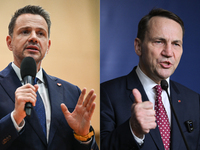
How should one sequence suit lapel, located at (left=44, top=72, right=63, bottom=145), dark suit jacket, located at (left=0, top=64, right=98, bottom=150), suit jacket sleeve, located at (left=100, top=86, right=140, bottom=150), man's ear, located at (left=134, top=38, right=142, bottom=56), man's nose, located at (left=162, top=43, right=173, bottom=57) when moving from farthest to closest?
1. man's ear, located at (left=134, top=38, right=142, bottom=56)
2. man's nose, located at (left=162, top=43, right=173, bottom=57)
3. suit jacket sleeve, located at (left=100, top=86, right=140, bottom=150)
4. suit lapel, located at (left=44, top=72, right=63, bottom=145)
5. dark suit jacket, located at (left=0, top=64, right=98, bottom=150)

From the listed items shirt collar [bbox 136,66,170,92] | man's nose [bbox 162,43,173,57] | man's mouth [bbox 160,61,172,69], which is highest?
man's nose [bbox 162,43,173,57]

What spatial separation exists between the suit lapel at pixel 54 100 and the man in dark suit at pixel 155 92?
45cm

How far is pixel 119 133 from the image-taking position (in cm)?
196

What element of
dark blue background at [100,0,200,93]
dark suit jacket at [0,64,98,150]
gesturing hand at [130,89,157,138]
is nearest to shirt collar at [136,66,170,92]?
dark blue background at [100,0,200,93]

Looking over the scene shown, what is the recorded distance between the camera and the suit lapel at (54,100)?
181 centimetres

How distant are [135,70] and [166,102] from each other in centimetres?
43

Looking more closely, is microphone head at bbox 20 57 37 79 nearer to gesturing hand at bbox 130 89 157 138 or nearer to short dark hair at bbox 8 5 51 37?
short dark hair at bbox 8 5 51 37

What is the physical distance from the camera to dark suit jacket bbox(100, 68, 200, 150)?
1978 mm

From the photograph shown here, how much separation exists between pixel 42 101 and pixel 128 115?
2.56 feet

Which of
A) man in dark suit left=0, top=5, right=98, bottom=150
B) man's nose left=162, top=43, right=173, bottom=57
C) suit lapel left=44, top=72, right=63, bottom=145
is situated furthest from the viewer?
man's nose left=162, top=43, right=173, bottom=57

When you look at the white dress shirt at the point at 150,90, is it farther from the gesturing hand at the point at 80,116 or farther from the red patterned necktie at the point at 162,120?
the gesturing hand at the point at 80,116

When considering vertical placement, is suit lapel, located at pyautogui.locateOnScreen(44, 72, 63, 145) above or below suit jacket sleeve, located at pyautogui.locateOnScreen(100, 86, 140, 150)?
above

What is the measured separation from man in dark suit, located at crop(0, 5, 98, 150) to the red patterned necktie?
26.4 inches

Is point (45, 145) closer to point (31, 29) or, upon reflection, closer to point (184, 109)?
point (31, 29)
